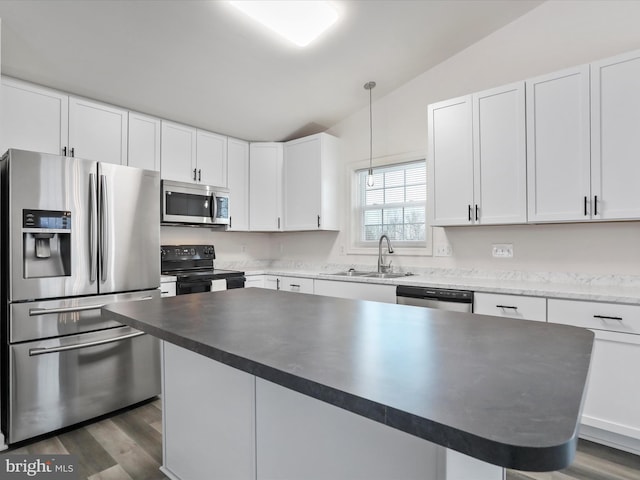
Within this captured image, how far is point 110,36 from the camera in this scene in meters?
2.52

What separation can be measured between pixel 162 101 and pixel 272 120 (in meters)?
1.18

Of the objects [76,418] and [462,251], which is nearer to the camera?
[76,418]

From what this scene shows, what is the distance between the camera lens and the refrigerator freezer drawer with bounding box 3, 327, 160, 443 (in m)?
2.15

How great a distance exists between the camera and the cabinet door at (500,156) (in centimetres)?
264

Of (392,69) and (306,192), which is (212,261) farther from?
(392,69)

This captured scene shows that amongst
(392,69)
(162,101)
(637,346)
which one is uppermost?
(392,69)

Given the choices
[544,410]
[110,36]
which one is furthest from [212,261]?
[544,410]

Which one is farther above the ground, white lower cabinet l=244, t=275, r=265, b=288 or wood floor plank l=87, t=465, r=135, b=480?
white lower cabinet l=244, t=275, r=265, b=288

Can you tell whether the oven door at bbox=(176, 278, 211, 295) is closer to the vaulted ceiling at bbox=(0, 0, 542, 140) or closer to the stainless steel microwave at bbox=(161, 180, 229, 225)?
the stainless steel microwave at bbox=(161, 180, 229, 225)

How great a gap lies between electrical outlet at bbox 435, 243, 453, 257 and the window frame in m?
0.07

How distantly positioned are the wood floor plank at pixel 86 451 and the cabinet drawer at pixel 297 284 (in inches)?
79.1

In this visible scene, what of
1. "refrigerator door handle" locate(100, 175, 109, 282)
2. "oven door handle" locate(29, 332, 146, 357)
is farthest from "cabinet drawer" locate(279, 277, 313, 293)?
"refrigerator door handle" locate(100, 175, 109, 282)

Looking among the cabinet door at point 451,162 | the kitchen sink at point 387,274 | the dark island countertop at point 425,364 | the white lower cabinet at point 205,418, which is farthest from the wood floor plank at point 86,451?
the cabinet door at point 451,162

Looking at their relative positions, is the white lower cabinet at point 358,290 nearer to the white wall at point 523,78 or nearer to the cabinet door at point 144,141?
the white wall at point 523,78
